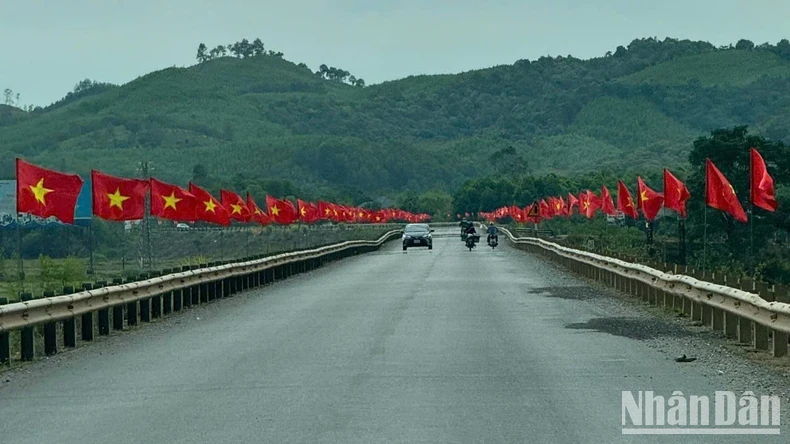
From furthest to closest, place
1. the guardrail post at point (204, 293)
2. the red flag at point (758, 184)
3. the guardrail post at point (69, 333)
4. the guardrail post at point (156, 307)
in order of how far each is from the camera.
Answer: the guardrail post at point (204, 293) < the red flag at point (758, 184) < the guardrail post at point (156, 307) < the guardrail post at point (69, 333)

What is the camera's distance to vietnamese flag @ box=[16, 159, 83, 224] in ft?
95.7

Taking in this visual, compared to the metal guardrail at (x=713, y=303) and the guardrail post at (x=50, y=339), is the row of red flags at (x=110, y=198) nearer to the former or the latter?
the guardrail post at (x=50, y=339)

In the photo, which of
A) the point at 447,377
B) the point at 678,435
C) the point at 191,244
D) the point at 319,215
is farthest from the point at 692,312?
the point at 191,244

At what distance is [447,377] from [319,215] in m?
90.9

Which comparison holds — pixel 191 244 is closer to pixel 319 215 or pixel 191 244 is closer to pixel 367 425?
pixel 319 215

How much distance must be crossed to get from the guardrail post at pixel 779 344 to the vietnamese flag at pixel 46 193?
1640cm

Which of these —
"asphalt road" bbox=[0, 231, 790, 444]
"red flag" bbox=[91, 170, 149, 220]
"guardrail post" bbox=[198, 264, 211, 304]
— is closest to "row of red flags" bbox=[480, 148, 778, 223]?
"asphalt road" bbox=[0, 231, 790, 444]

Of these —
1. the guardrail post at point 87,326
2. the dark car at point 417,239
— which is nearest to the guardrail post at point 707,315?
the guardrail post at point 87,326

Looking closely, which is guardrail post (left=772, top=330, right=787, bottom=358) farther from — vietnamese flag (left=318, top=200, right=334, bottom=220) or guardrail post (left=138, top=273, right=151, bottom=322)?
vietnamese flag (left=318, top=200, right=334, bottom=220)

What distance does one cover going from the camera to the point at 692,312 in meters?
23.5

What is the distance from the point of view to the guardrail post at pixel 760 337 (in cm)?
1827

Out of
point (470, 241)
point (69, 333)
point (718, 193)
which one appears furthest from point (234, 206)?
point (69, 333)

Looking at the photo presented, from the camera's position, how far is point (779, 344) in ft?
56.0

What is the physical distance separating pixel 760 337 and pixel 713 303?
253 cm
